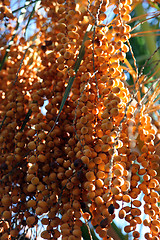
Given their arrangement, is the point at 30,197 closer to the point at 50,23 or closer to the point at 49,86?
the point at 49,86

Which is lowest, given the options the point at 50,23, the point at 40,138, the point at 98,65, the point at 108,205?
the point at 108,205

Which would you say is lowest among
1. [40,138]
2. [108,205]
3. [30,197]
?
[108,205]

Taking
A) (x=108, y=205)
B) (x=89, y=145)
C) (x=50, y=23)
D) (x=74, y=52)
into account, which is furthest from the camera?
(x=50, y=23)

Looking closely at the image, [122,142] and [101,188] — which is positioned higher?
[122,142]

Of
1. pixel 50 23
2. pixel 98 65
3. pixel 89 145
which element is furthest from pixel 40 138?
pixel 50 23

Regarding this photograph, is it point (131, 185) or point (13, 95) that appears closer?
point (131, 185)

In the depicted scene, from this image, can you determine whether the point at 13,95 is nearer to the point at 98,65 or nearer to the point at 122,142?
the point at 98,65

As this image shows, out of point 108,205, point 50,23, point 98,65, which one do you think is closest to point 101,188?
point 108,205

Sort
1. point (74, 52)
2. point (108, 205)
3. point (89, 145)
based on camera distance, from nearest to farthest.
→ 1. point (108, 205)
2. point (89, 145)
3. point (74, 52)

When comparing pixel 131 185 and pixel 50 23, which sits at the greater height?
pixel 50 23
